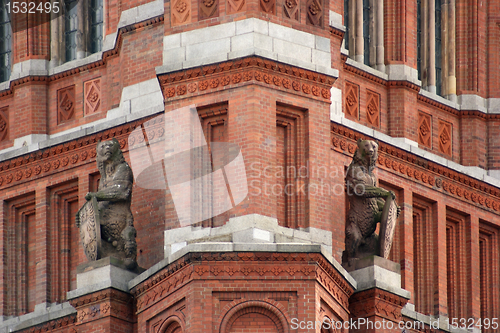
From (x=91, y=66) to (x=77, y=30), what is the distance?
1487 mm

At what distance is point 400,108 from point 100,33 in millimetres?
7468

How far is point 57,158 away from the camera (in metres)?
55.7

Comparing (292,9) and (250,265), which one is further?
(292,9)

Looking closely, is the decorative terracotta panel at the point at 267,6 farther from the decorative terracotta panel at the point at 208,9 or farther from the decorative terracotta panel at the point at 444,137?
the decorative terracotta panel at the point at 444,137

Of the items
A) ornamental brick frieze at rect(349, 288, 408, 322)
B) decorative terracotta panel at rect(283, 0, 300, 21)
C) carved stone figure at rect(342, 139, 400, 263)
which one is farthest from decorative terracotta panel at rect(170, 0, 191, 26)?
ornamental brick frieze at rect(349, 288, 408, 322)

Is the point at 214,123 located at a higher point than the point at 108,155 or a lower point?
higher

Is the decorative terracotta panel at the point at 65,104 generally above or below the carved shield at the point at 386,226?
above

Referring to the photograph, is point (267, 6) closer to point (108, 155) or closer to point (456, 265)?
point (108, 155)

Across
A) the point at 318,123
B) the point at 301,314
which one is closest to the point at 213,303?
the point at 301,314

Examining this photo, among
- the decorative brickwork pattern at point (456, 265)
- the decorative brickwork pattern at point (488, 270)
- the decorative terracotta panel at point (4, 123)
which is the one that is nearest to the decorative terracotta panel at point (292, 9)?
the decorative brickwork pattern at point (456, 265)

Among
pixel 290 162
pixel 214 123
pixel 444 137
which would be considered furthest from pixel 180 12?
pixel 444 137

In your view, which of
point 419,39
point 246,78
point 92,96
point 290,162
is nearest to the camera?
point 246,78

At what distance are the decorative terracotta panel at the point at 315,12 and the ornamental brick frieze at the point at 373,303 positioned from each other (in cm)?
613

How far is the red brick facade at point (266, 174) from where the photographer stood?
4981 cm
